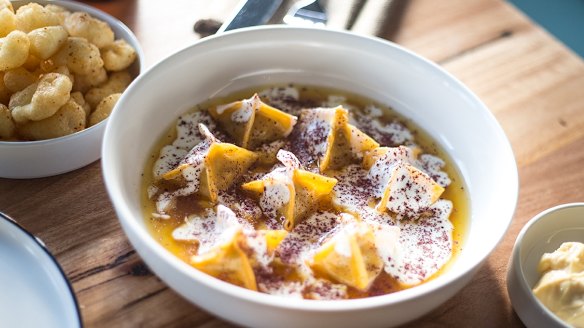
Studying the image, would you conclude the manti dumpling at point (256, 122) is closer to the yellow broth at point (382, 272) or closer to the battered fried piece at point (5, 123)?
the yellow broth at point (382, 272)

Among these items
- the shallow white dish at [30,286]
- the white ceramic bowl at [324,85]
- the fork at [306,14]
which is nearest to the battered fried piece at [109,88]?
the white ceramic bowl at [324,85]

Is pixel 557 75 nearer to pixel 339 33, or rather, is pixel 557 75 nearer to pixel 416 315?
pixel 339 33

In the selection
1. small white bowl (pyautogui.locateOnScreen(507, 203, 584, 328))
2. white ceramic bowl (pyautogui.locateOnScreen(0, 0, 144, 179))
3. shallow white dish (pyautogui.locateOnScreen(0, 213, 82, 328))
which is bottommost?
small white bowl (pyautogui.locateOnScreen(507, 203, 584, 328))

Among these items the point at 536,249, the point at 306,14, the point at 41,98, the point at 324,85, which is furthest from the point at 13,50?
the point at 536,249

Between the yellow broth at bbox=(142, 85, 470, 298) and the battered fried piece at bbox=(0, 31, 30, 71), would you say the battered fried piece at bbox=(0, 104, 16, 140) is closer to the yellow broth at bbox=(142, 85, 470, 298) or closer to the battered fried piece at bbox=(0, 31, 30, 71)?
the battered fried piece at bbox=(0, 31, 30, 71)

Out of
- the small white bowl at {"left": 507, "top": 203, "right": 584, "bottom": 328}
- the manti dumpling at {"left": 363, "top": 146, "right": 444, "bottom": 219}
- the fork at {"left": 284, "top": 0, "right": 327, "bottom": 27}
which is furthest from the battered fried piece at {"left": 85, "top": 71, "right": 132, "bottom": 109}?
the small white bowl at {"left": 507, "top": 203, "right": 584, "bottom": 328}

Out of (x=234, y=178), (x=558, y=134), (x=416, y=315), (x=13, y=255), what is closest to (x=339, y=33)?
(x=234, y=178)
